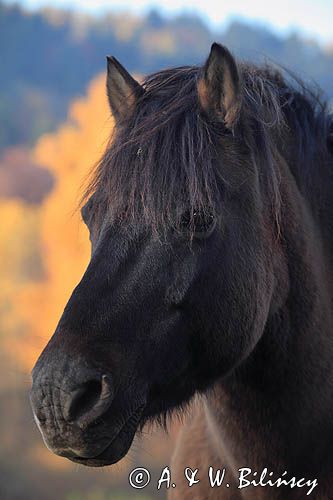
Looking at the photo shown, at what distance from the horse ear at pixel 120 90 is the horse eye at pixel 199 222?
0.72m

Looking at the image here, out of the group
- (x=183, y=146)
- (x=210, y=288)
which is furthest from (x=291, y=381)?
(x=183, y=146)

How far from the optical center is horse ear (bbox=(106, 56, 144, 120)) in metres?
3.53

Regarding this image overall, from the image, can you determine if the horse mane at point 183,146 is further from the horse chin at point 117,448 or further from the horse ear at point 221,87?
the horse chin at point 117,448

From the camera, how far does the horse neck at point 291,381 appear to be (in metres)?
3.36

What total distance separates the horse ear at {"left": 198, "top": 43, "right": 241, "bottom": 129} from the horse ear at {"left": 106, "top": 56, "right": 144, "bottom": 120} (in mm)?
374

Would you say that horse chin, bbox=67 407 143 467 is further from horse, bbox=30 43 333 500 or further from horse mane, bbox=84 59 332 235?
horse mane, bbox=84 59 332 235

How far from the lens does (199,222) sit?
120 inches

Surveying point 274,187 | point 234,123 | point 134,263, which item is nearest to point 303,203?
point 274,187

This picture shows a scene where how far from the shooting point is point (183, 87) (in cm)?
339

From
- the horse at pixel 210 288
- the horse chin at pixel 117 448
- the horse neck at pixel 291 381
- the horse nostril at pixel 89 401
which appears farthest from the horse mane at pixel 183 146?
the horse chin at pixel 117 448

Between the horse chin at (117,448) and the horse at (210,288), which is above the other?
the horse at (210,288)

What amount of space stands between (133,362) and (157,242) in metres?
0.51

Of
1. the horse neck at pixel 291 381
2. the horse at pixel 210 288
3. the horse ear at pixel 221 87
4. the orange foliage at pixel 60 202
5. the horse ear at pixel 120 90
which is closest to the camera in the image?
the horse at pixel 210 288

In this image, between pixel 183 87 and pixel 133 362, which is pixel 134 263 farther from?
pixel 183 87
